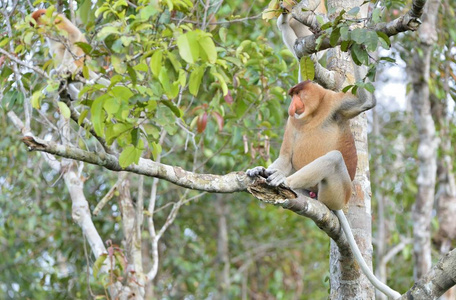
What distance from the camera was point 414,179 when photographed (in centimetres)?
650

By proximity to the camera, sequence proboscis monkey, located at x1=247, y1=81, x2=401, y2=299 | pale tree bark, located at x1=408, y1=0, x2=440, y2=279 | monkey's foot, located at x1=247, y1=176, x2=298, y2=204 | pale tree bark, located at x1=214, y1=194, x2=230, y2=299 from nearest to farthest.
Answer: monkey's foot, located at x1=247, y1=176, x2=298, y2=204 < proboscis monkey, located at x1=247, y1=81, x2=401, y2=299 < pale tree bark, located at x1=408, y1=0, x2=440, y2=279 < pale tree bark, located at x1=214, y1=194, x2=230, y2=299

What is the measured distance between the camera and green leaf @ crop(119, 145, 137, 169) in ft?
7.39

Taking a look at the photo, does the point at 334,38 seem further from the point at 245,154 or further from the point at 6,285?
the point at 6,285

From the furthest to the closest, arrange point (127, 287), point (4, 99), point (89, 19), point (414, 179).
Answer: point (414, 179)
point (127, 287)
point (89, 19)
point (4, 99)

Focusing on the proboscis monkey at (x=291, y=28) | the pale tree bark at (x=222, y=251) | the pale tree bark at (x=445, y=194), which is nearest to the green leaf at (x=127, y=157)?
the proboscis monkey at (x=291, y=28)

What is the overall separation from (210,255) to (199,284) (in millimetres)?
856

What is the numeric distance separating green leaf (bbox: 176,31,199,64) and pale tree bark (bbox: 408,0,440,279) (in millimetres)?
3012

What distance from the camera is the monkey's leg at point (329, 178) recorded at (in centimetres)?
283

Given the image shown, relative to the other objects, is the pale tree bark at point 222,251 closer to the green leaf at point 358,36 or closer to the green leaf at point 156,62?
the green leaf at point 156,62

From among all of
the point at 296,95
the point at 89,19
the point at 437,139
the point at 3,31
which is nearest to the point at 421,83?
the point at 437,139

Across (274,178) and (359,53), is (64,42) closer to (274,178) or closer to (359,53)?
(274,178)

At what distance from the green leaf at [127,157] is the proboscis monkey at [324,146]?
678mm

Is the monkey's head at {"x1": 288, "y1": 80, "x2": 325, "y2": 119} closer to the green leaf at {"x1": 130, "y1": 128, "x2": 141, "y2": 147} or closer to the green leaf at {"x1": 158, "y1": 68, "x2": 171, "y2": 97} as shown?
the green leaf at {"x1": 158, "y1": 68, "x2": 171, "y2": 97}

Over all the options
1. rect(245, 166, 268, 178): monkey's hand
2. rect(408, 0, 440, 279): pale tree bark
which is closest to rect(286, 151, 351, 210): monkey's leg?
rect(245, 166, 268, 178): monkey's hand
